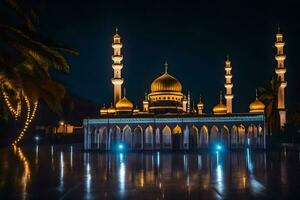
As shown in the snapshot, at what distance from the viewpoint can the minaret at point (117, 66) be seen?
2188 inches

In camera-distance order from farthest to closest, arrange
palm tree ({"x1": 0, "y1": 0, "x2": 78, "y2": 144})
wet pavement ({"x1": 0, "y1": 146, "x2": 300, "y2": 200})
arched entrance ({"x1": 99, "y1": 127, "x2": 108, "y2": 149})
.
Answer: arched entrance ({"x1": 99, "y1": 127, "x2": 108, "y2": 149}) < wet pavement ({"x1": 0, "y1": 146, "x2": 300, "y2": 200}) < palm tree ({"x1": 0, "y1": 0, "x2": 78, "y2": 144})

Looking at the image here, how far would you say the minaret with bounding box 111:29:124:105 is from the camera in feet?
182

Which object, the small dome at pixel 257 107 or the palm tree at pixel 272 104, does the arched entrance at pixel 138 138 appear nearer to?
the small dome at pixel 257 107

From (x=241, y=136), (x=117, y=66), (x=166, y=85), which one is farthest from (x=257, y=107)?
(x=117, y=66)

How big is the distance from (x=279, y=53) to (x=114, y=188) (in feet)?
153

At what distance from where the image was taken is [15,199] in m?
13.5

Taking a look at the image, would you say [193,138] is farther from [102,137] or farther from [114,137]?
[102,137]

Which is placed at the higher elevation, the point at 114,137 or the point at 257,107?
the point at 257,107

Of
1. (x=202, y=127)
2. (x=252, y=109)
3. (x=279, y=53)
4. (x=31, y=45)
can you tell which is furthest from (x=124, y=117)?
(x=31, y=45)

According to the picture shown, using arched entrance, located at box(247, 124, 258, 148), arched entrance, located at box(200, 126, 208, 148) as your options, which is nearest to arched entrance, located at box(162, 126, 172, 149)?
arched entrance, located at box(200, 126, 208, 148)

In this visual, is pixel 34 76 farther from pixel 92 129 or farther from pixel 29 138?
pixel 29 138

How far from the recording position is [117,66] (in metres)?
55.9

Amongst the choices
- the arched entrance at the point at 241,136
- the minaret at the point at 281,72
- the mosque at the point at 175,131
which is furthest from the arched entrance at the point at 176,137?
the minaret at the point at 281,72

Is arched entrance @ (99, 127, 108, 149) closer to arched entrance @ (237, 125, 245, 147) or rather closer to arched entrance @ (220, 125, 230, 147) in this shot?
arched entrance @ (220, 125, 230, 147)
